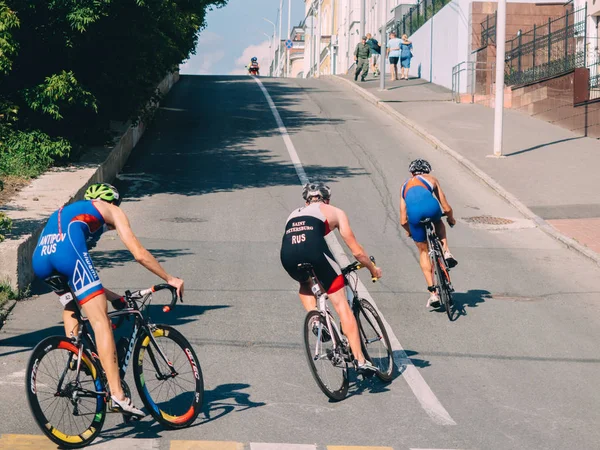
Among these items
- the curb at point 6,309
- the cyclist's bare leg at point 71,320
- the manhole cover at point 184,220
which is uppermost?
the cyclist's bare leg at point 71,320

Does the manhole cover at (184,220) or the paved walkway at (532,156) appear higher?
the paved walkway at (532,156)

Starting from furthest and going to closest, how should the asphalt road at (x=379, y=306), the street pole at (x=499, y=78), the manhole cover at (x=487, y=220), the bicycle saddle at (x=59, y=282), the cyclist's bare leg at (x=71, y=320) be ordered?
the street pole at (x=499, y=78), the manhole cover at (x=487, y=220), the asphalt road at (x=379, y=306), the cyclist's bare leg at (x=71, y=320), the bicycle saddle at (x=59, y=282)

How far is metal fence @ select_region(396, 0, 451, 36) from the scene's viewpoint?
148 feet

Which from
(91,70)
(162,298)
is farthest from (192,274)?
(91,70)

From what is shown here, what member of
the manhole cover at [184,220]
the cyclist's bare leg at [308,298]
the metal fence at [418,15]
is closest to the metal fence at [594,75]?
the metal fence at [418,15]

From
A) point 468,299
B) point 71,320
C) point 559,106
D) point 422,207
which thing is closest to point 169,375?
point 71,320

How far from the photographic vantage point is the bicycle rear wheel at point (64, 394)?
6430 mm

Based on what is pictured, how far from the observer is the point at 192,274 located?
13219 millimetres

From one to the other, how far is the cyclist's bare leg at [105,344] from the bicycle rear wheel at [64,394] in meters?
0.09

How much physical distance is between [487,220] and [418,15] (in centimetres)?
3334

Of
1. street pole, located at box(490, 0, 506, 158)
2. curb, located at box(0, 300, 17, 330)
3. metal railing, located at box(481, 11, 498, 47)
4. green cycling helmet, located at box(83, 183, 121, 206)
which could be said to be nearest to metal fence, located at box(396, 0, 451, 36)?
metal railing, located at box(481, 11, 498, 47)

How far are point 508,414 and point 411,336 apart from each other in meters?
2.65

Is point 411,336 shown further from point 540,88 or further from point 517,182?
point 540,88

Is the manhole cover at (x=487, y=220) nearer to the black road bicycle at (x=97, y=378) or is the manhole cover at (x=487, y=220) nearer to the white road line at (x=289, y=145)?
the white road line at (x=289, y=145)
